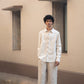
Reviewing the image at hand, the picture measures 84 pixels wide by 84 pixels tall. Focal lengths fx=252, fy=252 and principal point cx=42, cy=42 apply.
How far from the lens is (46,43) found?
212 inches

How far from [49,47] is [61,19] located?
4.17 m

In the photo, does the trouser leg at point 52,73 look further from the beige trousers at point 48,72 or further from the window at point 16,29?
the window at point 16,29

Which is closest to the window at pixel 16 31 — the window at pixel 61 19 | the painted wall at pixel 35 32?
the painted wall at pixel 35 32

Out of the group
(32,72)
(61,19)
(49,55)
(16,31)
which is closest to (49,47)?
(49,55)

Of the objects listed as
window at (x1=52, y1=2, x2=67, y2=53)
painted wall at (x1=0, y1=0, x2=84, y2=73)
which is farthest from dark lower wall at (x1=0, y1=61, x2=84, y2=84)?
window at (x1=52, y1=2, x2=67, y2=53)

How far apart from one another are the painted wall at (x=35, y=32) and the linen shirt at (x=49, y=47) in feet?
8.64

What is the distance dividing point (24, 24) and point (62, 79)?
3450 millimetres

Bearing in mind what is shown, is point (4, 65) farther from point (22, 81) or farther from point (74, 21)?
point (74, 21)

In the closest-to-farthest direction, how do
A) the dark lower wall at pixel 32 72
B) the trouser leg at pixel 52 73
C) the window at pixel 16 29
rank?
1. the trouser leg at pixel 52 73
2. the dark lower wall at pixel 32 72
3. the window at pixel 16 29

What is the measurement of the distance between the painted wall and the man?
2.66 meters

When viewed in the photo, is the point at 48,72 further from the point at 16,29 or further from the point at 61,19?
the point at 16,29

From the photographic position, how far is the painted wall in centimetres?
801

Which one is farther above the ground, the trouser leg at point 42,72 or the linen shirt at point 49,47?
the linen shirt at point 49,47

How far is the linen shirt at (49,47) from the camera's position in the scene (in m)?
5.32
